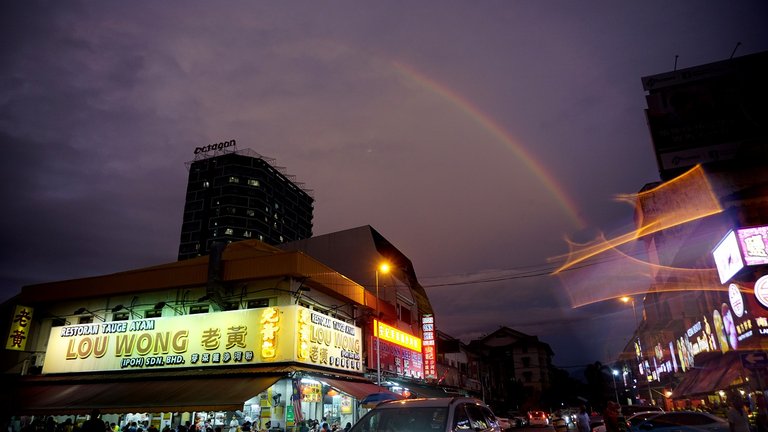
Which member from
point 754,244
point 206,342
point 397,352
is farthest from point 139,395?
point 754,244

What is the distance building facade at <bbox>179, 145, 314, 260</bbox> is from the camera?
342ft

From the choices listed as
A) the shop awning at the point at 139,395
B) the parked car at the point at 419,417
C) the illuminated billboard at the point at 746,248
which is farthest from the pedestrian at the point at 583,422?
the illuminated billboard at the point at 746,248

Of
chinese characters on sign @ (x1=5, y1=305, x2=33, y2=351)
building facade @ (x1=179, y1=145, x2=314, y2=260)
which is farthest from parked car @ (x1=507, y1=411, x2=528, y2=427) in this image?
building facade @ (x1=179, y1=145, x2=314, y2=260)

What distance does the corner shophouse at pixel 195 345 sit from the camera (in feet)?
63.4

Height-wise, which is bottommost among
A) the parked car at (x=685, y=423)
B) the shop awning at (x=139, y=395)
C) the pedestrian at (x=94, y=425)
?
the parked car at (x=685, y=423)

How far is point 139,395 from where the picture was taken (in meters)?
19.2

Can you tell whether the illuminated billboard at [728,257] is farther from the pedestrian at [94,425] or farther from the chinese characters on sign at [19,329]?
the chinese characters on sign at [19,329]

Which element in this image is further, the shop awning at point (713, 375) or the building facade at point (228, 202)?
the building facade at point (228, 202)

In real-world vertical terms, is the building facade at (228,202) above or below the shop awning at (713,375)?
above

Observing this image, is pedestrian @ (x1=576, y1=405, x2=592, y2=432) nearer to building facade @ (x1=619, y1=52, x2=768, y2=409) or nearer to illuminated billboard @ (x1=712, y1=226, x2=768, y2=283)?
building facade @ (x1=619, y1=52, x2=768, y2=409)

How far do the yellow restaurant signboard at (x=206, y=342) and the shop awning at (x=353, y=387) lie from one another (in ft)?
2.58

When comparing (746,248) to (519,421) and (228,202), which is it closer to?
(519,421)

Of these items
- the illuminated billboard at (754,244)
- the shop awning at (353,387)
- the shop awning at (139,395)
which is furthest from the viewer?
the illuminated billboard at (754,244)

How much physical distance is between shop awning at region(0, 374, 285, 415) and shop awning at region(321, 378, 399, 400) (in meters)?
2.86
